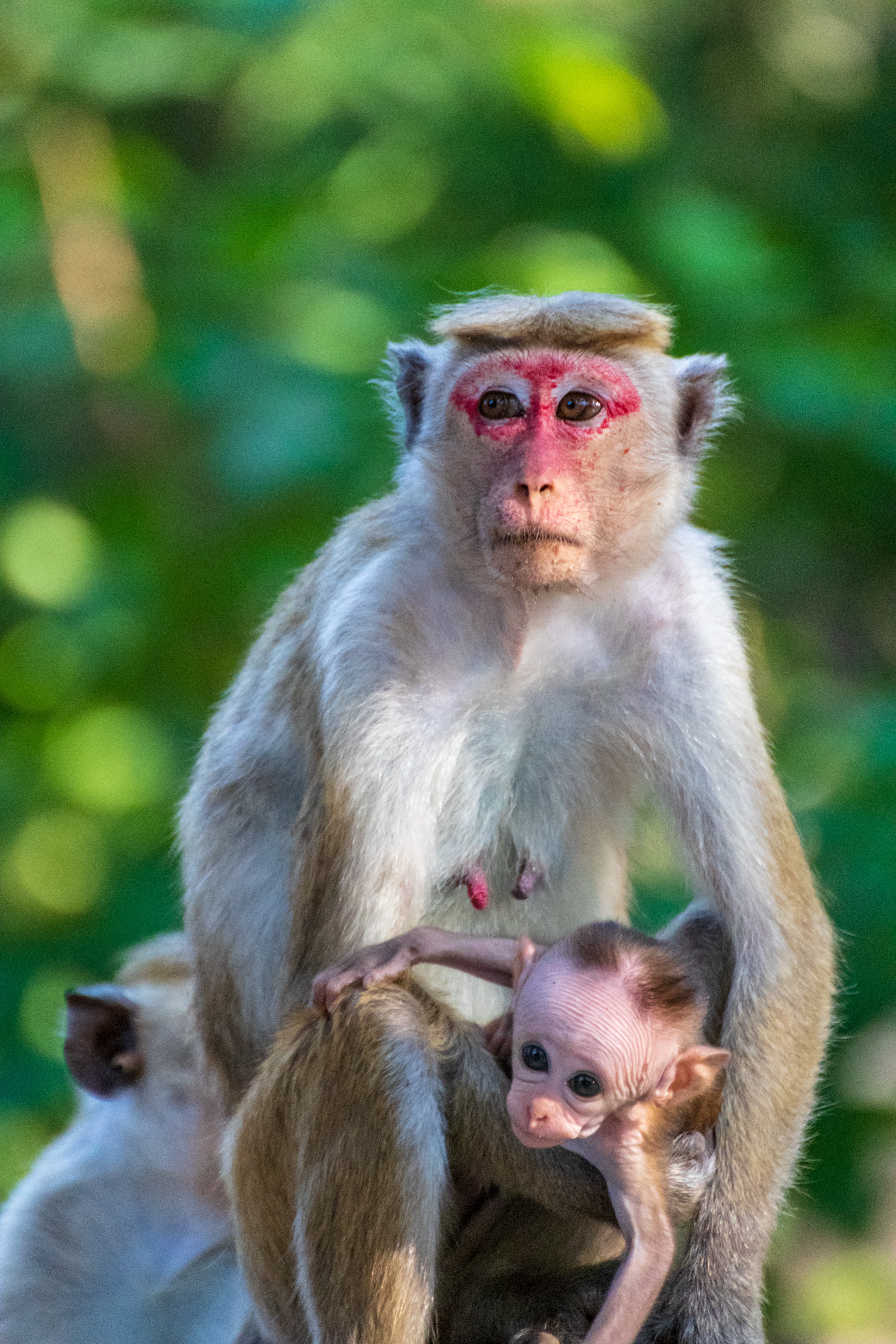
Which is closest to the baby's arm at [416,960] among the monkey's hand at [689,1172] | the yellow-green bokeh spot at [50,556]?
the monkey's hand at [689,1172]

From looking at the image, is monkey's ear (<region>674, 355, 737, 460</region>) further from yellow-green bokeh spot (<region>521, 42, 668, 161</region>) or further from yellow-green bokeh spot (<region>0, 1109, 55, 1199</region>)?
yellow-green bokeh spot (<region>0, 1109, 55, 1199</region>)

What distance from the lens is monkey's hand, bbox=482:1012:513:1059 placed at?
310 cm

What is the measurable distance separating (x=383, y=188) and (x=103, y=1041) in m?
3.28

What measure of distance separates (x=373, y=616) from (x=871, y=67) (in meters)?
5.31

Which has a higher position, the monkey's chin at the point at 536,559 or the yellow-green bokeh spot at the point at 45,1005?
the monkey's chin at the point at 536,559

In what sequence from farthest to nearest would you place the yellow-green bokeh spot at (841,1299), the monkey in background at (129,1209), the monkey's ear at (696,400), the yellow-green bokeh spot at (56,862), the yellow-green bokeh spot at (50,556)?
the yellow-green bokeh spot at (56,862) → the yellow-green bokeh spot at (50,556) → the yellow-green bokeh spot at (841,1299) → the monkey in background at (129,1209) → the monkey's ear at (696,400)

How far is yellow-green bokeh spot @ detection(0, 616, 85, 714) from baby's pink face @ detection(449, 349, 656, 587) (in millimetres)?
2847

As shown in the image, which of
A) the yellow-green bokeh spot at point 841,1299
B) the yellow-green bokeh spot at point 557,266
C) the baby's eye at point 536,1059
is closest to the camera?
the baby's eye at point 536,1059

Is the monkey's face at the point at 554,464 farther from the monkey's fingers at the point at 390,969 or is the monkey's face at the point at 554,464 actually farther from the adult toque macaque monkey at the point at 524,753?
the monkey's fingers at the point at 390,969

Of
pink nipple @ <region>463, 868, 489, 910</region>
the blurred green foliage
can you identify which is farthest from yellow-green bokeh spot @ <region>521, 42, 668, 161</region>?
pink nipple @ <region>463, 868, 489, 910</region>

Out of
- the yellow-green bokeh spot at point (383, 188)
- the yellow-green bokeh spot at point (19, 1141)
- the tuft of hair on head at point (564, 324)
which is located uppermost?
the yellow-green bokeh spot at point (383, 188)

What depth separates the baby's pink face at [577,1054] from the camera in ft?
9.27

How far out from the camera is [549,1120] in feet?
9.20

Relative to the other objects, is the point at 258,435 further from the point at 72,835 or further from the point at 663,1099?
the point at 663,1099
